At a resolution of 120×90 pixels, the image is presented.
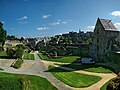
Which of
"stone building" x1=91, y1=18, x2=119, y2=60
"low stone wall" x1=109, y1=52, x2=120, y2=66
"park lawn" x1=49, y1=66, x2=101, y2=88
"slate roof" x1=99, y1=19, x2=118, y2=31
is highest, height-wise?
"slate roof" x1=99, y1=19, x2=118, y2=31

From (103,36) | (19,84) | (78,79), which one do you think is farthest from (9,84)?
(103,36)

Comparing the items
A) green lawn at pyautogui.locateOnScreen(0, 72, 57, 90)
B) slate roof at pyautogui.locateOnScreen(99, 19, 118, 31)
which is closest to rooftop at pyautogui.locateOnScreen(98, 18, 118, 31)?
slate roof at pyautogui.locateOnScreen(99, 19, 118, 31)

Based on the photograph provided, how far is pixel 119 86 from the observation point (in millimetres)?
18109

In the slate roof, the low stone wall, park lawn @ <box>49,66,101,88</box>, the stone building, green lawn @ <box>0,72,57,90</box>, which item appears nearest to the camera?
green lawn @ <box>0,72,57,90</box>

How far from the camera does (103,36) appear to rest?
52.8 metres

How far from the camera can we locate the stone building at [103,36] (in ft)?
171

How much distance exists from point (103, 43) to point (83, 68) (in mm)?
14512

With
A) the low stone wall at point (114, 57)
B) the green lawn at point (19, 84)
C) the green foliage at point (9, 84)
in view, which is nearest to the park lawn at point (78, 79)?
the green lawn at point (19, 84)

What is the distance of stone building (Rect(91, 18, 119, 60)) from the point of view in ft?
171

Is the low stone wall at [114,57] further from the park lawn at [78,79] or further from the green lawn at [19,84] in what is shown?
the green lawn at [19,84]

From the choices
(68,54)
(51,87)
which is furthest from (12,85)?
(68,54)

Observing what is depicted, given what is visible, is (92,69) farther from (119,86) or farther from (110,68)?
(119,86)

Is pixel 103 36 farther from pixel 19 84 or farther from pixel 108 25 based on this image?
pixel 19 84

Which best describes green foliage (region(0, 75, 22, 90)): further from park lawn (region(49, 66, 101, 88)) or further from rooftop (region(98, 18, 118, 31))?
rooftop (region(98, 18, 118, 31))
